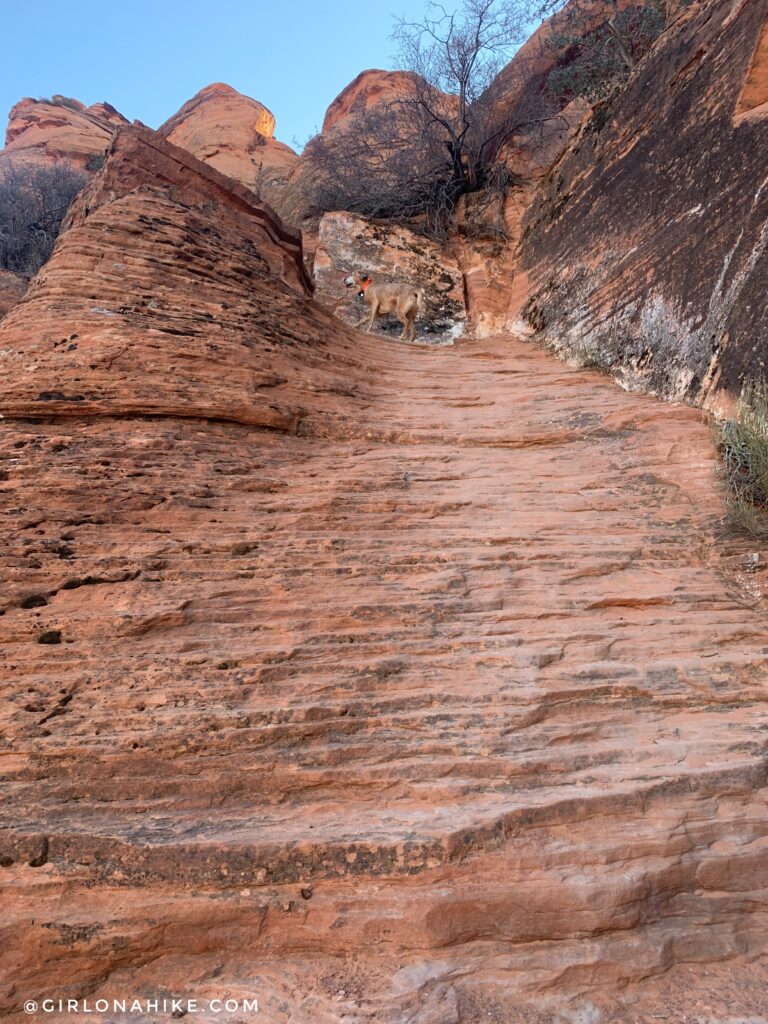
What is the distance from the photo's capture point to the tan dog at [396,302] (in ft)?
33.9

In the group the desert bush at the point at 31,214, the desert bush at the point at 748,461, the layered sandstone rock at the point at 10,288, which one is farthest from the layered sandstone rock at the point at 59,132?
the desert bush at the point at 748,461

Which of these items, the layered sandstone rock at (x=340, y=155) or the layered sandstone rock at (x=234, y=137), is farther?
the layered sandstone rock at (x=234, y=137)

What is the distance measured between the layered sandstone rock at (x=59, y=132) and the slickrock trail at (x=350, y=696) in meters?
21.8

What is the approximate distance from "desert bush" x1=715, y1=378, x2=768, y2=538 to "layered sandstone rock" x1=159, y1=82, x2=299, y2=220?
1906 cm

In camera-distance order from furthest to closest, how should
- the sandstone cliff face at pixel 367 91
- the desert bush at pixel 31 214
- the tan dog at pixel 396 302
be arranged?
the sandstone cliff face at pixel 367 91, the desert bush at pixel 31 214, the tan dog at pixel 396 302

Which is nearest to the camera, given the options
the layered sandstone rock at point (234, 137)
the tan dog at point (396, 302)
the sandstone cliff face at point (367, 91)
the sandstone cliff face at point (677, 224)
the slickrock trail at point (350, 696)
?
the slickrock trail at point (350, 696)

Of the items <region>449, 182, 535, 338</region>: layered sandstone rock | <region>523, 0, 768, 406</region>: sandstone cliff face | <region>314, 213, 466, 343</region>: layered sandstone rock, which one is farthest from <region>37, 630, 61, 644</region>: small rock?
<region>314, 213, 466, 343</region>: layered sandstone rock

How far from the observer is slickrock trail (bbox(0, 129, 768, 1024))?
1988 mm

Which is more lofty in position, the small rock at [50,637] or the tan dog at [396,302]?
the tan dog at [396,302]

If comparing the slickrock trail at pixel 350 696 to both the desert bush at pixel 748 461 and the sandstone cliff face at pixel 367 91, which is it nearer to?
the desert bush at pixel 748 461

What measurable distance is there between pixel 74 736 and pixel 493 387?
5.62 metres

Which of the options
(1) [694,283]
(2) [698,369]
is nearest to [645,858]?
(2) [698,369]

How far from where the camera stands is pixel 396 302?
34.3 ft

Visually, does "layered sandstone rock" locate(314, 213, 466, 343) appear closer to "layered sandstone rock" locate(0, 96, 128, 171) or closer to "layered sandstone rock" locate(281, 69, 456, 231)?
"layered sandstone rock" locate(281, 69, 456, 231)
